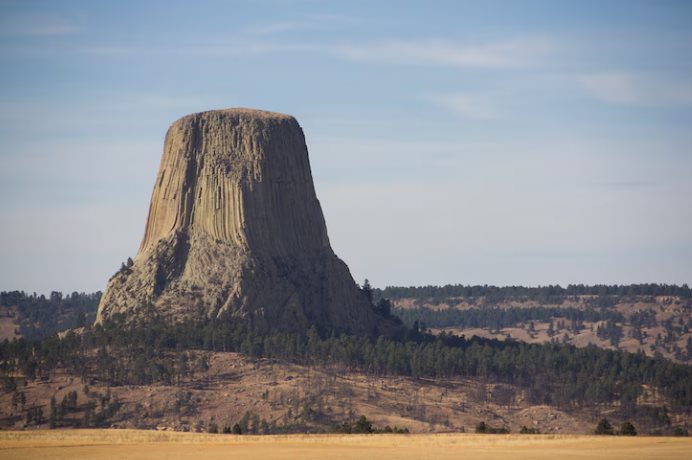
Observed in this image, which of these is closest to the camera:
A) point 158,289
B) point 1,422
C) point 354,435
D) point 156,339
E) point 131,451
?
point 131,451

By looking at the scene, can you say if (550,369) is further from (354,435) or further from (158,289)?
(354,435)

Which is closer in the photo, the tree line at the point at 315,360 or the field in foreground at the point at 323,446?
the field in foreground at the point at 323,446

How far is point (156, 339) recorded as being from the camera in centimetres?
18250

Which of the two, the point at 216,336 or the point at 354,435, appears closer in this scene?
the point at 354,435

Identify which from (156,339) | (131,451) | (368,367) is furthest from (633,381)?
(131,451)

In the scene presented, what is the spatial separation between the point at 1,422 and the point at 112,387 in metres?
16.1

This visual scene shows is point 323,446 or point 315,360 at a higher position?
point 315,360

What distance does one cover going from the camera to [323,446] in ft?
360

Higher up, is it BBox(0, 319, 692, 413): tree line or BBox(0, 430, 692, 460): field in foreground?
BBox(0, 319, 692, 413): tree line

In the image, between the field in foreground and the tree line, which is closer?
the field in foreground

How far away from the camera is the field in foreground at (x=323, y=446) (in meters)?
99.6

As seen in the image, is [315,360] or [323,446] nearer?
[323,446]

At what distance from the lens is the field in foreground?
327ft

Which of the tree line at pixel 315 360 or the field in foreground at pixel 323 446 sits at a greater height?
the tree line at pixel 315 360
